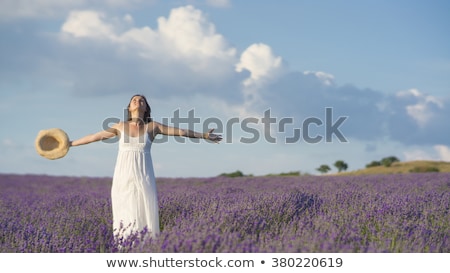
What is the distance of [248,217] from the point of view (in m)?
3.86

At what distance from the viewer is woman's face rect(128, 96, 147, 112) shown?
438 centimetres

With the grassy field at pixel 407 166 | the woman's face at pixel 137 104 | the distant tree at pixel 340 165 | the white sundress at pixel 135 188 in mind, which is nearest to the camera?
the white sundress at pixel 135 188

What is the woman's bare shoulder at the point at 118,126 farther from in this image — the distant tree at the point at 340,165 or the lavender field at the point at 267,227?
the distant tree at the point at 340,165

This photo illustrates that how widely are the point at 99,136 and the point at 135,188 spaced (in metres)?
0.60

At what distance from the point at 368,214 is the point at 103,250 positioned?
2.10m

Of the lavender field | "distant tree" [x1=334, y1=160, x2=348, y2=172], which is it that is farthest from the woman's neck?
"distant tree" [x1=334, y1=160, x2=348, y2=172]

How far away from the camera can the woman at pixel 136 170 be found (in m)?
4.22

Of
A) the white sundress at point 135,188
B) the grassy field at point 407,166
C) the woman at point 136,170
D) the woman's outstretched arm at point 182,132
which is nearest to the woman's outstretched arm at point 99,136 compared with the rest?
the woman at point 136,170

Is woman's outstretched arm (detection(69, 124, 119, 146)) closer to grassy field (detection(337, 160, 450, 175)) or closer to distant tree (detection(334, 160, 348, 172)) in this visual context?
grassy field (detection(337, 160, 450, 175))

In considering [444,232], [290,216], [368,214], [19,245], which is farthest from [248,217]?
[19,245]

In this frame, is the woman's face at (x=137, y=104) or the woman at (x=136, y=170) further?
the woman's face at (x=137, y=104)

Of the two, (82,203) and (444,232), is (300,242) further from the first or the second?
(82,203)

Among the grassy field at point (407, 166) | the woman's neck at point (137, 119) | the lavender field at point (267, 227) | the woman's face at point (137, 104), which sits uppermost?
the woman's face at point (137, 104)

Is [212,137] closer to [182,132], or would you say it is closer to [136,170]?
[182,132]
